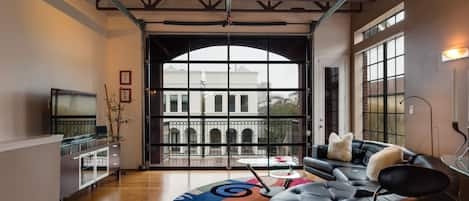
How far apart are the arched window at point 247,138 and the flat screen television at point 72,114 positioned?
308cm

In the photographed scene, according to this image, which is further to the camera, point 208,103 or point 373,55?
point 208,103

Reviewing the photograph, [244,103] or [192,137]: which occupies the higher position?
[244,103]

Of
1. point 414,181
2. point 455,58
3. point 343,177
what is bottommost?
point 343,177

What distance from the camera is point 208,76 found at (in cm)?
768

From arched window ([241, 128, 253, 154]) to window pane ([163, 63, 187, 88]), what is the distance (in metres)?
1.65

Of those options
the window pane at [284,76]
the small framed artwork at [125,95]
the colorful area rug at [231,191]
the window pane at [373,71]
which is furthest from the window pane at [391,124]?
the small framed artwork at [125,95]

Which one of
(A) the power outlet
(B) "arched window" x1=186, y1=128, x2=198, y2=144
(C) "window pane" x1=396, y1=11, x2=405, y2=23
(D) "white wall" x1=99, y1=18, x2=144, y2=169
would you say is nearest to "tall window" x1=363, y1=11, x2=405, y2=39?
(C) "window pane" x1=396, y1=11, x2=405, y2=23

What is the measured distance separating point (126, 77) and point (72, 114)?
2291mm

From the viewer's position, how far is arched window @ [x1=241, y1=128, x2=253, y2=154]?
303 inches

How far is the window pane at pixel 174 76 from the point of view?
25.0ft

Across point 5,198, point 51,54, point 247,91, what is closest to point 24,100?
point 51,54

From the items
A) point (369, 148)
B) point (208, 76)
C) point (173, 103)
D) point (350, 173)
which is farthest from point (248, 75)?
point (350, 173)

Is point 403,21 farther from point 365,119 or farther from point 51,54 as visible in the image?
point 51,54

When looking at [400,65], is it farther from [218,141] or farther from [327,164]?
[218,141]
